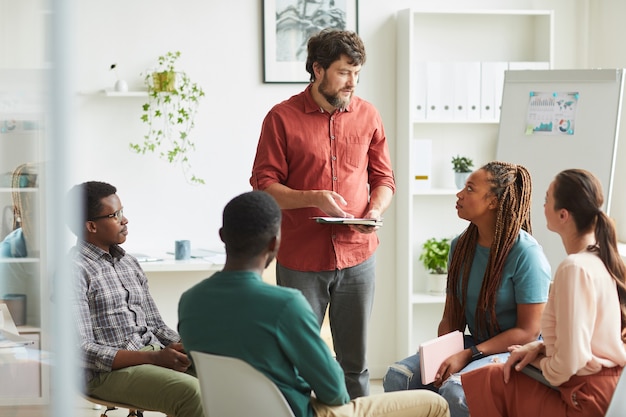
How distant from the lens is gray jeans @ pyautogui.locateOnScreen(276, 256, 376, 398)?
3069 mm

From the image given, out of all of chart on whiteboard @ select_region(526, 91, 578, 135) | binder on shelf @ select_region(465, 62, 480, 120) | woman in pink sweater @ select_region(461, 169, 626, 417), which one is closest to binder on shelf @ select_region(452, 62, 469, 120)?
binder on shelf @ select_region(465, 62, 480, 120)

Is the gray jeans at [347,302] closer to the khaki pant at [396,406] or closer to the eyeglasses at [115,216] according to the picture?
the eyeglasses at [115,216]

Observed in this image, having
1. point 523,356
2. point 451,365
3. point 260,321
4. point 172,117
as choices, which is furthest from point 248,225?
point 172,117

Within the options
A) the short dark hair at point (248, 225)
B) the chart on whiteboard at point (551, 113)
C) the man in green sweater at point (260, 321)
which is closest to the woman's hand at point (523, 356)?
the man in green sweater at point (260, 321)

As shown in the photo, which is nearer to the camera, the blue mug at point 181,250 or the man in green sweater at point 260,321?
the man in green sweater at point 260,321

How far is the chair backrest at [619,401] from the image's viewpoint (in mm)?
2223

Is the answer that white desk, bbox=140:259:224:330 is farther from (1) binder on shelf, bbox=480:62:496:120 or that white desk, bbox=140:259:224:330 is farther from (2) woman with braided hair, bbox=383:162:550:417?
(2) woman with braided hair, bbox=383:162:550:417

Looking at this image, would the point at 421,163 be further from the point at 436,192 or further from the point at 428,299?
the point at 428,299

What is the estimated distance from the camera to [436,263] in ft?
15.5

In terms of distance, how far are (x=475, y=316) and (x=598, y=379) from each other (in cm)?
68

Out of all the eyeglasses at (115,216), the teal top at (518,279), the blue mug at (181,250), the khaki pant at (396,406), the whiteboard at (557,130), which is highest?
the whiteboard at (557,130)

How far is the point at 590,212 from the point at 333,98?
1.04m

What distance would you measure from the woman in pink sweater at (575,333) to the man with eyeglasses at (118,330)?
951mm

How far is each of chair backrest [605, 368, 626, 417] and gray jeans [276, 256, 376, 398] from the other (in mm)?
1080
